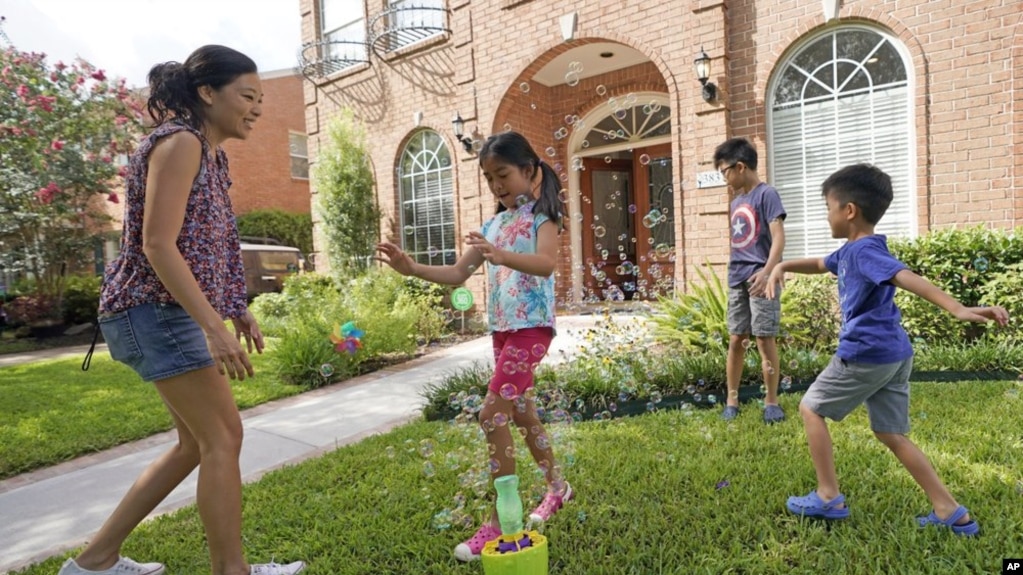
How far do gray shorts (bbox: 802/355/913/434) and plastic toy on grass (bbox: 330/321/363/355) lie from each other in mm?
5106

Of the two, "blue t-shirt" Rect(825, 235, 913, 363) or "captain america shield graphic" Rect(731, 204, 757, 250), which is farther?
"captain america shield graphic" Rect(731, 204, 757, 250)

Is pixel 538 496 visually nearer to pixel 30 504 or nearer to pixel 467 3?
pixel 30 504

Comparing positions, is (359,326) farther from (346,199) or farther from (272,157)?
(272,157)

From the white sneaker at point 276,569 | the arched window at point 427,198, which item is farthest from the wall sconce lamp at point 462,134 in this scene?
→ the white sneaker at point 276,569

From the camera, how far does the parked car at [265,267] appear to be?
53.3 ft

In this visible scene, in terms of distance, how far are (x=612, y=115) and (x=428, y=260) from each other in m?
4.30

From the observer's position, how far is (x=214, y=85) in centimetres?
204

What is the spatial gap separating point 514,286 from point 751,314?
2074mm

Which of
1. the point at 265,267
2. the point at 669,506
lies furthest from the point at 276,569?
the point at 265,267

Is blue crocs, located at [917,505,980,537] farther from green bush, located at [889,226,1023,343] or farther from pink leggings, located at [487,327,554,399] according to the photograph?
green bush, located at [889,226,1023,343]

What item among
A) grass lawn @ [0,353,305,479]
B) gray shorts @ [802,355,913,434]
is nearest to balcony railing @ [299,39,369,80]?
grass lawn @ [0,353,305,479]

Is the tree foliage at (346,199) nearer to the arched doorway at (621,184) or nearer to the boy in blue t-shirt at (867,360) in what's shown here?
the arched doorway at (621,184)

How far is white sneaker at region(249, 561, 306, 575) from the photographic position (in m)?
2.15

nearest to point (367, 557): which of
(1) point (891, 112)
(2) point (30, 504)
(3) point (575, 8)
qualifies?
(2) point (30, 504)
